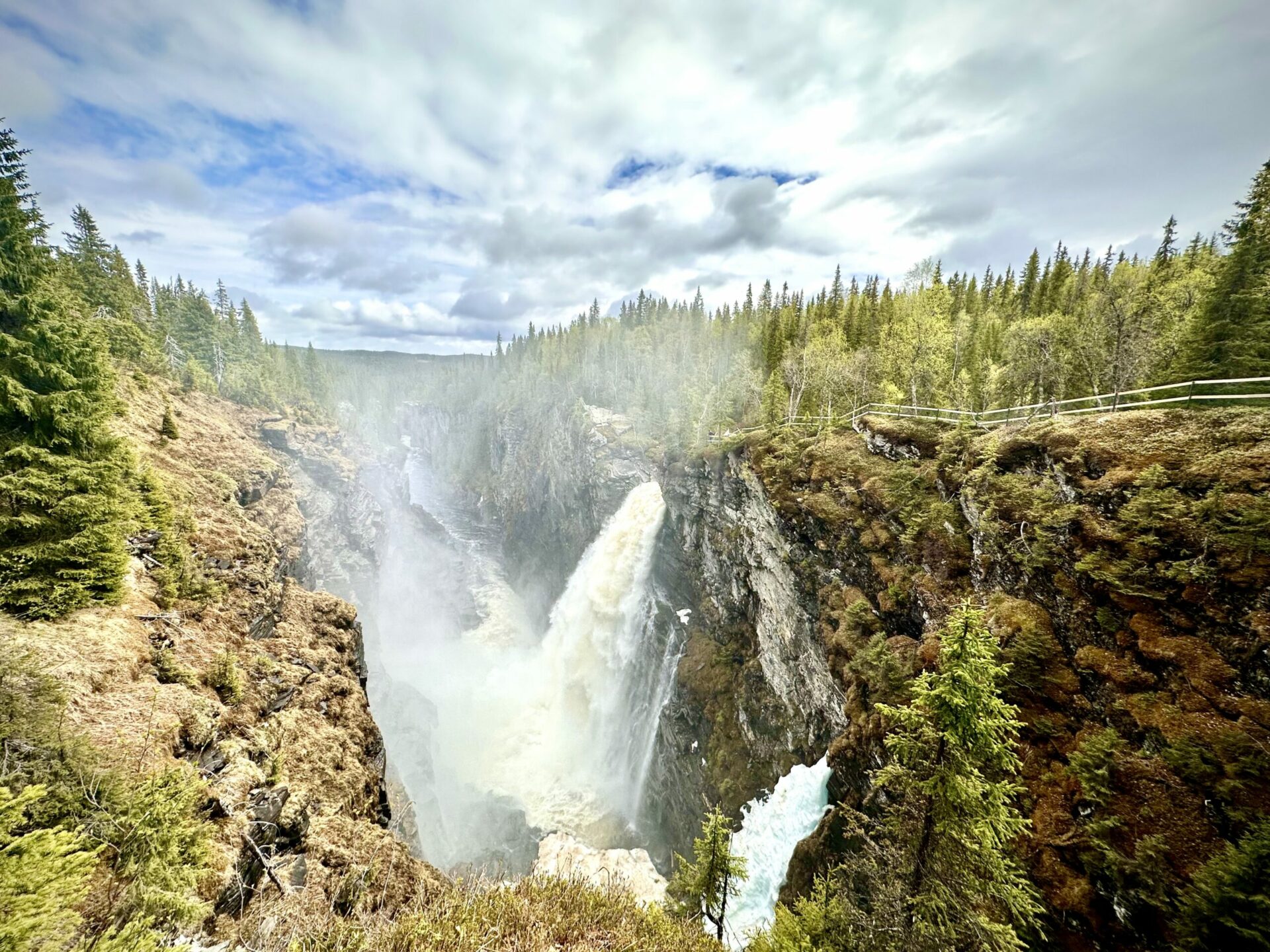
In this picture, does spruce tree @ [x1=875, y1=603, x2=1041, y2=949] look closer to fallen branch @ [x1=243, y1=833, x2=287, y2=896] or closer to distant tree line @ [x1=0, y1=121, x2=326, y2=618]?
fallen branch @ [x1=243, y1=833, x2=287, y2=896]

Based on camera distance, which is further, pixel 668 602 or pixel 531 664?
pixel 531 664

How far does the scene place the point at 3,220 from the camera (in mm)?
17859

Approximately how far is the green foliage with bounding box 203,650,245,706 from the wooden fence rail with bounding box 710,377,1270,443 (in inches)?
1066

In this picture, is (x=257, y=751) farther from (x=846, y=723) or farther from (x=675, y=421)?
(x=675, y=421)

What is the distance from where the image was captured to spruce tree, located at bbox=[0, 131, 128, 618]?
1166 cm

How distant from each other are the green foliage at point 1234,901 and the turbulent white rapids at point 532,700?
3149 cm

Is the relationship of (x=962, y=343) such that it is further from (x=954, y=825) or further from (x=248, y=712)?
(x=248, y=712)

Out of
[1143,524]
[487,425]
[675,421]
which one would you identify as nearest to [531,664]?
[675,421]

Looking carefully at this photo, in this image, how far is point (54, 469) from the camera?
12.3 m

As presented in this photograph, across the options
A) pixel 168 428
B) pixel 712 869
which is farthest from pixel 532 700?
pixel 168 428

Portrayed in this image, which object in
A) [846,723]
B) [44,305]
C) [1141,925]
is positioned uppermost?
[44,305]

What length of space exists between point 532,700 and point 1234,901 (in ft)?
149

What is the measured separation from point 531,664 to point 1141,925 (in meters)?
49.3

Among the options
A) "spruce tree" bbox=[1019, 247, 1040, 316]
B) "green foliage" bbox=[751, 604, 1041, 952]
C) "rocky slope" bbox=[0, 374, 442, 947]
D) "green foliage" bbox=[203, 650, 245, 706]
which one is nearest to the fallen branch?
"rocky slope" bbox=[0, 374, 442, 947]
